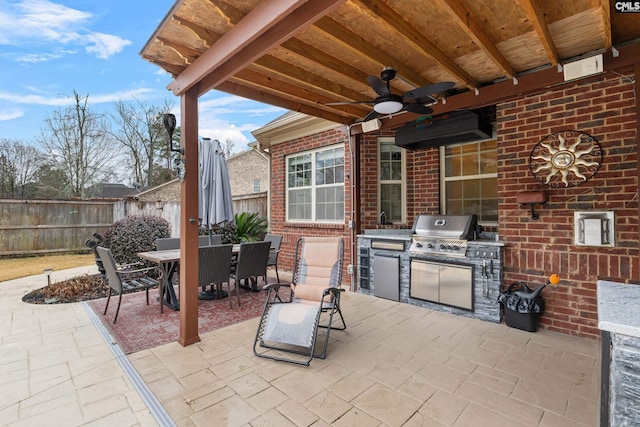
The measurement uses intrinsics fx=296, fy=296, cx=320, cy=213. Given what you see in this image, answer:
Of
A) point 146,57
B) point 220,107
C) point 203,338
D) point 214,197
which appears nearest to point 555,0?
point 146,57

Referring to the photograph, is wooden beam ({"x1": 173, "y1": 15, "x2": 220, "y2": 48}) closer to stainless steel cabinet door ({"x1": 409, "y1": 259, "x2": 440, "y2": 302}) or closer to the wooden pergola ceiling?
the wooden pergola ceiling

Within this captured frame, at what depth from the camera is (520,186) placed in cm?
380

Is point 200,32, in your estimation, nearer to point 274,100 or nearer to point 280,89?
point 280,89

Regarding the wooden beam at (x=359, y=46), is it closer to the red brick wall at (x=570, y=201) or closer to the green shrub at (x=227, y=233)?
the red brick wall at (x=570, y=201)

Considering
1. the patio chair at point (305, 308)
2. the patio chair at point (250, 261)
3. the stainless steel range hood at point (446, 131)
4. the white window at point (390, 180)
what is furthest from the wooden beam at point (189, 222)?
the white window at point (390, 180)

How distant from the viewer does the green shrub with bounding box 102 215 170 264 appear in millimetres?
6273

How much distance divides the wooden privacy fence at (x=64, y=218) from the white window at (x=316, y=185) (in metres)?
1.92

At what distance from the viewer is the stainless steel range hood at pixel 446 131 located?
4.14 metres

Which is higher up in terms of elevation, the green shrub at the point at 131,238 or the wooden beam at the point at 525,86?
the wooden beam at the point at 525,86

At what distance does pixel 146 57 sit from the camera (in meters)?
3.02

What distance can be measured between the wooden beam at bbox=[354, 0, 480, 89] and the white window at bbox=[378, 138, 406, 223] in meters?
2.03

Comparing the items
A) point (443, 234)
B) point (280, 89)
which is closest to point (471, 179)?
point (443, 234)

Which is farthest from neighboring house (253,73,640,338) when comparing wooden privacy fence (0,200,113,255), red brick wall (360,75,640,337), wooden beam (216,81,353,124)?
wooden privacy fence (0,200,113,255)

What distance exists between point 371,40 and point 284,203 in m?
4.57
